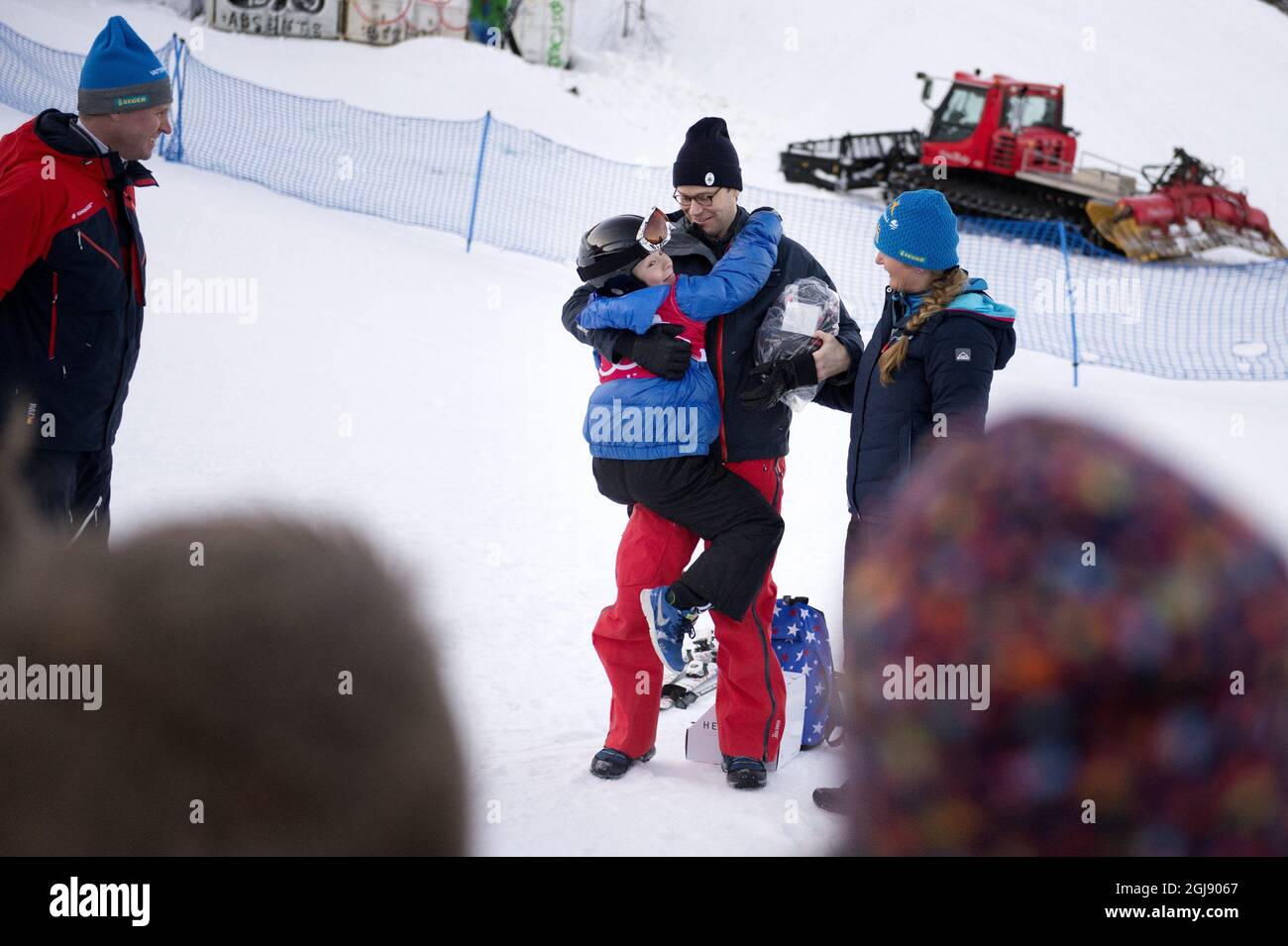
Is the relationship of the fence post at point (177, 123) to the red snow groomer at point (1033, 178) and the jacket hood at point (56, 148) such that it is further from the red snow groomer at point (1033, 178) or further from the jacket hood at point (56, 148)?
the jacket hood at point (56, 148)

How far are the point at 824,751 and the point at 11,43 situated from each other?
14840 millimetres

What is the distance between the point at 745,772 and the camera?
3.29 metres

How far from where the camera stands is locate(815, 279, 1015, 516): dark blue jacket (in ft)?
9.48

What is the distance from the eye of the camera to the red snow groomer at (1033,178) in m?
14.1

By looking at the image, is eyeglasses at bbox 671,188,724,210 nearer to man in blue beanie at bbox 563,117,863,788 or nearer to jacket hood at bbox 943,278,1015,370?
man in blue beanie at bbox 563,117,863,788

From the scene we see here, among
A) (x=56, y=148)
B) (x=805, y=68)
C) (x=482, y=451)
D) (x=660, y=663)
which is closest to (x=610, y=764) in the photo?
(x=660, y=663)

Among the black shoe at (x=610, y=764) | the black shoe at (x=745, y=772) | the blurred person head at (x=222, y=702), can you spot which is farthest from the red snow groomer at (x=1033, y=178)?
the blurred person head at (x=222, y=702)

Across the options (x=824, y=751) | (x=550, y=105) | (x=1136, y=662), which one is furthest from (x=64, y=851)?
(x=550, y=105)

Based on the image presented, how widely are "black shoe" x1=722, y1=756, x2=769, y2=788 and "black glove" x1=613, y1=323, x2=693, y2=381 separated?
3.56 feet

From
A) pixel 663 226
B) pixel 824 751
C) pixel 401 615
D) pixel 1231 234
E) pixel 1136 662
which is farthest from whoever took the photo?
pixel 1231 234

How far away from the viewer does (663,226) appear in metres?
3.16

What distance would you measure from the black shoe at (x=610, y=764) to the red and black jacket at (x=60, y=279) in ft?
5.20

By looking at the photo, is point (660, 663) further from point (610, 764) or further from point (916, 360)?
point (916, 360)
